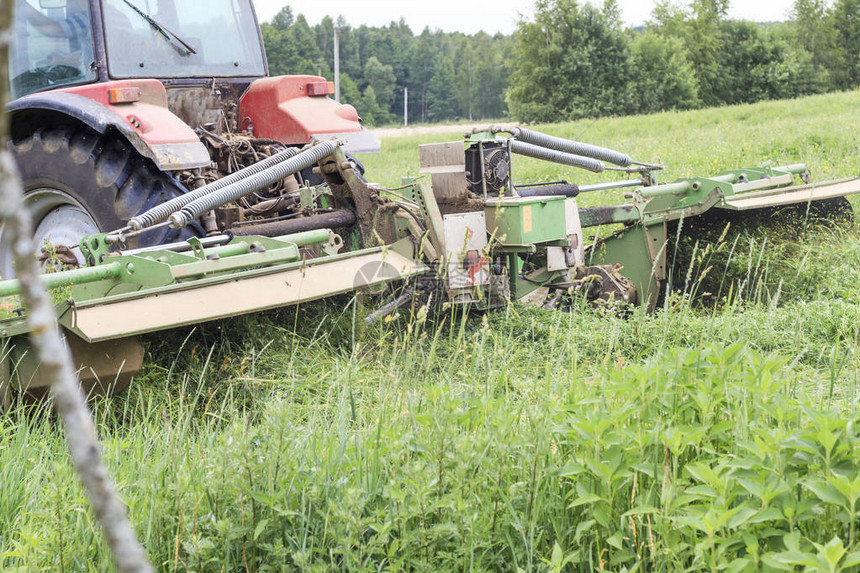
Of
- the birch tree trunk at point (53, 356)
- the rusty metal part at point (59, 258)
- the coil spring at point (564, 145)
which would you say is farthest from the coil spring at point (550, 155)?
the birch tree trunk at point (53, 356)

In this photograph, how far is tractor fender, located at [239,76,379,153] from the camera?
16.6ft

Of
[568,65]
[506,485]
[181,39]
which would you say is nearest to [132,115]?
[181,39]

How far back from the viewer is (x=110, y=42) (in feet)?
14.7

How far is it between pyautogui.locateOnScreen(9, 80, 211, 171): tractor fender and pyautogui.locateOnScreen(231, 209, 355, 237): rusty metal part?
381 mm

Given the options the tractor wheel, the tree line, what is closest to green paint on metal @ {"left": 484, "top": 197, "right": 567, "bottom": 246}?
the tractor wheel

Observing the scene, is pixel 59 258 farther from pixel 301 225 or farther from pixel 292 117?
pixel 292 117

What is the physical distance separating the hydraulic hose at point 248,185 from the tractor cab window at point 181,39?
4.01 feet

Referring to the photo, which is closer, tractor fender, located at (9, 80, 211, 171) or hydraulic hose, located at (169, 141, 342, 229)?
hydraulic hose, located at (169, 141, 342, 229)

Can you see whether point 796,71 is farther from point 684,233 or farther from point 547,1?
point 684,233

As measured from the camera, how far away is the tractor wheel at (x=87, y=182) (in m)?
3.98

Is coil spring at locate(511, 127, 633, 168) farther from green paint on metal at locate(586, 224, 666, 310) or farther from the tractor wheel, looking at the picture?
the tractor wheel

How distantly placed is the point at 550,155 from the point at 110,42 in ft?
8.13

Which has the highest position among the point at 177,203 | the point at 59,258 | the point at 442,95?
the point at 442,95

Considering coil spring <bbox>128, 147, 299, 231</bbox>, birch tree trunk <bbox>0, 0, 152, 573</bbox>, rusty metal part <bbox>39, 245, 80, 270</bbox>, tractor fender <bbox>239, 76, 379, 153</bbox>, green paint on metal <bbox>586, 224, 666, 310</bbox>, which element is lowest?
green paint on metal <bbox>586, 224, 666, 310</bbox>
